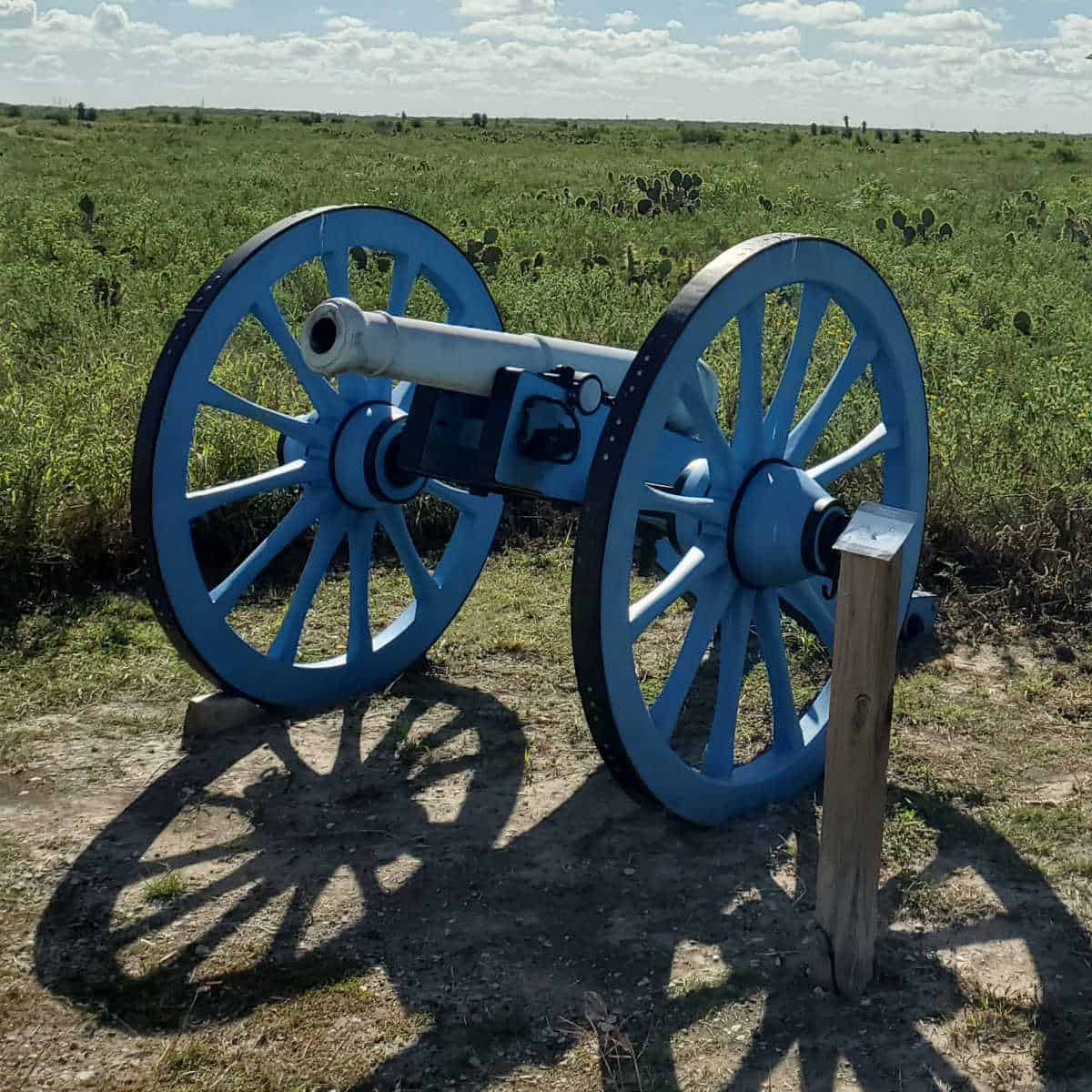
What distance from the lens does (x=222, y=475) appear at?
581 cm

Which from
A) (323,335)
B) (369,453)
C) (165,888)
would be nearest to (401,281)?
(369,453)

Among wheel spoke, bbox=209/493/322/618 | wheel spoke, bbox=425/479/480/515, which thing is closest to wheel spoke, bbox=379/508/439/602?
wheel spoke, bbox=425/479/480/515

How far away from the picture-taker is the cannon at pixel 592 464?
9.99ft

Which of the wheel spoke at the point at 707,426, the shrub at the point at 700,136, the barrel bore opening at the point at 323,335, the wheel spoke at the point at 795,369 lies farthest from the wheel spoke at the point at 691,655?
the shrub at the point at 700,136

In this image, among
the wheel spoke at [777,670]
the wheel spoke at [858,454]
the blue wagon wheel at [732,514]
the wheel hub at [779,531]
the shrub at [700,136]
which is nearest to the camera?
the blue wagon wheel at [732,514]

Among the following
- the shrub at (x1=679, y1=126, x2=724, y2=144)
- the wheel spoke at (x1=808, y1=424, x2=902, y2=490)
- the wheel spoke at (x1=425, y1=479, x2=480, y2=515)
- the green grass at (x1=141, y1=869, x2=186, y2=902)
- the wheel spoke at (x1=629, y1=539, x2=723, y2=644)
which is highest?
the shrub at (x1=679, y1=126, x2=724, y2=144)

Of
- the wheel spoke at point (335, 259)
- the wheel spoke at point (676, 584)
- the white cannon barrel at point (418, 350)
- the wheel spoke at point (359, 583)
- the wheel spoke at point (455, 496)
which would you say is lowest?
the wheel spoke at point (359, 583)

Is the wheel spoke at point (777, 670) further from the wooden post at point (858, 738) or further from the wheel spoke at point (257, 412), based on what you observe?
the wheel spoke at point (257, 412)

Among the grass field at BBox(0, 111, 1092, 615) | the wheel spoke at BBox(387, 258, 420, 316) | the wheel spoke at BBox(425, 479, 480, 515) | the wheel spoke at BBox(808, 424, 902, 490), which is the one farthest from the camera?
the grass field at BBox(0, 111, 1092, 615)

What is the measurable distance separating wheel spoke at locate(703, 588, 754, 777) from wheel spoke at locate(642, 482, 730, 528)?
23cm

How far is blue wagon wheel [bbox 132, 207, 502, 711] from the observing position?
3.70 m

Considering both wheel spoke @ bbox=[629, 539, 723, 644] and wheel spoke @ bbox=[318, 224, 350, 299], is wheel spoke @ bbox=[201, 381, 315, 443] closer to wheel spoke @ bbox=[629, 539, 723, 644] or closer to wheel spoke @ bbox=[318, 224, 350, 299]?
wheel spoke @ bbox=[318, 224, 350, 299]

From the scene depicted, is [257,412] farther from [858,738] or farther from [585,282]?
[585,282]

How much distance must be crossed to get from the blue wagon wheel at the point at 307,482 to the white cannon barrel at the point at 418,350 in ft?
1.85
